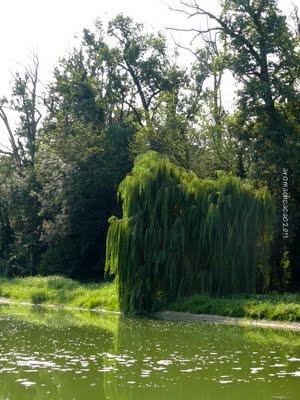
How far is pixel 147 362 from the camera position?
14.0 metres

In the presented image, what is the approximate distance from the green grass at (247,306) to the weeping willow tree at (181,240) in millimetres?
787

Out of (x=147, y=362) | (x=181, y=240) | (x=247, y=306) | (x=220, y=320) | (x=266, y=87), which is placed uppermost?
(x=266, y=87)

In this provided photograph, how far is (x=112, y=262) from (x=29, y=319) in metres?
3.33

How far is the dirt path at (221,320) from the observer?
65.3 ft

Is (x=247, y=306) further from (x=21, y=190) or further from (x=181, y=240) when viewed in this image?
(x=21, y=190)

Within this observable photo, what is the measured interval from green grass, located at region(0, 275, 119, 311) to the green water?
6.06 m

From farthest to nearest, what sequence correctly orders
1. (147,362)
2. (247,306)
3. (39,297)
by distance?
(39,297), (247,306), (147,362)

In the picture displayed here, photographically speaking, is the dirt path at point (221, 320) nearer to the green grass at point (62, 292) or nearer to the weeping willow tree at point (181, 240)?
the weeping willow tree at point (181, 240)

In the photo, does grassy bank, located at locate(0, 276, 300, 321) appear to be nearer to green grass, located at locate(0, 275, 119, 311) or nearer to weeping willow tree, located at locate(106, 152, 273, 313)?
green grass, located at locate(0, 275, 119, 311)

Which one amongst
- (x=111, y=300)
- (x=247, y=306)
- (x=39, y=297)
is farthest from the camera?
(x=39, y=297)

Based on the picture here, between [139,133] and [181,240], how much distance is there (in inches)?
468

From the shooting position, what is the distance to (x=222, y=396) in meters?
11.0

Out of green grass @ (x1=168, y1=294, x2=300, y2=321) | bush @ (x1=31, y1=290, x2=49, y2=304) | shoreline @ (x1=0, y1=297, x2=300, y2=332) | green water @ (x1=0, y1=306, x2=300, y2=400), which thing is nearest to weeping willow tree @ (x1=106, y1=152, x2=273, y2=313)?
green grass @ (x1=168, y1=294, x2=300, y2=321)

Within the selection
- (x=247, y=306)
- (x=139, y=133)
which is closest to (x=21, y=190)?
(x=139, y=133)
